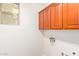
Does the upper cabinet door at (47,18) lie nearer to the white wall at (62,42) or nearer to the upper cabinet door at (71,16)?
the white wall at (62,42)

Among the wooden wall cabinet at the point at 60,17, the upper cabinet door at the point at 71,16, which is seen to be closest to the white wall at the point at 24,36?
the wooden wall cabinet at the point at 60,17

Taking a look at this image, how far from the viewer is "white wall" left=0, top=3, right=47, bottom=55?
1.85m

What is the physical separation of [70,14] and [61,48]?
686mm

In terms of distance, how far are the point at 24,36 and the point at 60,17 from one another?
537 millimetres

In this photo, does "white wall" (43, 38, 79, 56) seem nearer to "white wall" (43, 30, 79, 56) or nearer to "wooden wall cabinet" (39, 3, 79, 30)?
"white wall" (43, 30, 79, 56)

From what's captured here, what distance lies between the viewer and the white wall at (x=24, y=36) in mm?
1849

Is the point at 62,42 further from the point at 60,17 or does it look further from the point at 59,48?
the point at 60,17

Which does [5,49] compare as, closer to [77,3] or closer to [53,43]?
[53,43]

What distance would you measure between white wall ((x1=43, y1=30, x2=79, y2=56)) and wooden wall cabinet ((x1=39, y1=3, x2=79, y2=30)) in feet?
0.46

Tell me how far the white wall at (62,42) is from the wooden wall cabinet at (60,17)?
0.46 ft

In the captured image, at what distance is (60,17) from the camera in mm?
1756

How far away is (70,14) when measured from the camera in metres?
1.65

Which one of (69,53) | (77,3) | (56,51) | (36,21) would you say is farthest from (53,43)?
(77,3)

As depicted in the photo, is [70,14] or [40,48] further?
[40,48]
